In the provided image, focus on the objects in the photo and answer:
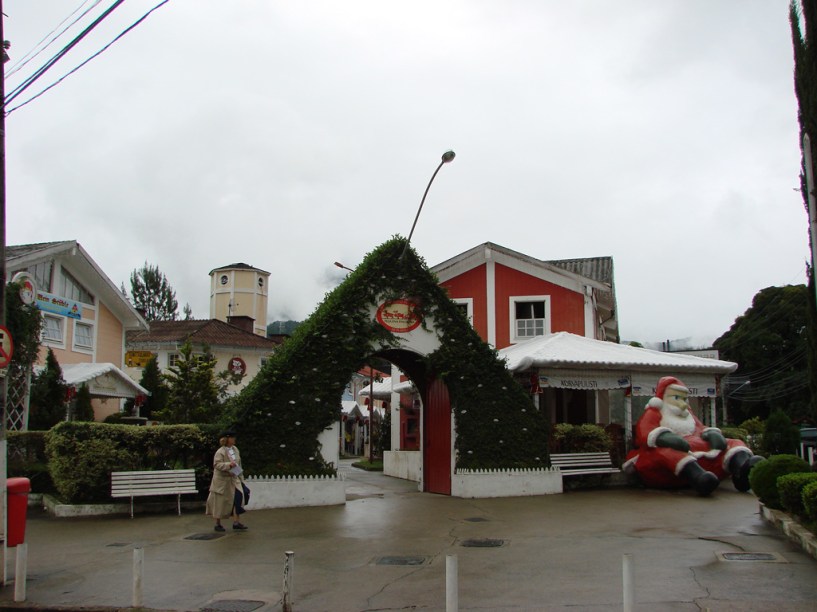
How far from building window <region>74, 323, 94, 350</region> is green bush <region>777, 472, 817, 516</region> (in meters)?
25.6

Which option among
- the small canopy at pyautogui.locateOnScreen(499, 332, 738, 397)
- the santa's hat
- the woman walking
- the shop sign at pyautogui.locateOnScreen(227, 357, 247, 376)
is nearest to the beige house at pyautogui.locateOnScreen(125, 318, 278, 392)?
the shop sign at pyautogui.locateOnScreen(227, 357, 247, 376)

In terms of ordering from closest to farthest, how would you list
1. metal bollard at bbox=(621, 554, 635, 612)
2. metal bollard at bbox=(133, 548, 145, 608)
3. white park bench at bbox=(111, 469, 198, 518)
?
→ 1. metal bollard at bbox=(621, 554, 635, 612)
2. metal bollard at bbox=(133, 548, 145, 608)
3. white park bench at bbox=(111, 469, 198, 518)

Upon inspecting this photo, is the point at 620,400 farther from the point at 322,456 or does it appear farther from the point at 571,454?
the point at 322,456

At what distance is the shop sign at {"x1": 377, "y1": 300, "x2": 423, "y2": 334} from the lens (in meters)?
16.0

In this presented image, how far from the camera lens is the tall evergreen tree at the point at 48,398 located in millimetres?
20703

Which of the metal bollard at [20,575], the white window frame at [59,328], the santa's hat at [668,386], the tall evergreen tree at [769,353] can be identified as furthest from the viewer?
the tall evergreen tree at [769,353]

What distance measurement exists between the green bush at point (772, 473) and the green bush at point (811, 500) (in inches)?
89.0

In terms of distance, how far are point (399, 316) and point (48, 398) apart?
36.1 feet

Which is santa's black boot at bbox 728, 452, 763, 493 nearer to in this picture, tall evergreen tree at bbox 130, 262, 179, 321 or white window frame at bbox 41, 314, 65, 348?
white window frame at bbox 41, 314, 65, 348

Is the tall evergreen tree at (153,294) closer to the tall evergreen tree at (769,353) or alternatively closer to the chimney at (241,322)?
the chimney at (241,322)

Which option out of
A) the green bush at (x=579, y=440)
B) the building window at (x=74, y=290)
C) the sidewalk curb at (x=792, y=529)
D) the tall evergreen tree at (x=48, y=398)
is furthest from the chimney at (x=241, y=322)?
the sidewalk curb at (x=792, y=529)

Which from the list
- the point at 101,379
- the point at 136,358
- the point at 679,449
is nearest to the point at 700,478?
the point at 679,449

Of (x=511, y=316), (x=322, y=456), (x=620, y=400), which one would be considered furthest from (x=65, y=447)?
(x=620, y=400)

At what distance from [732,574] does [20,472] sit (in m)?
14.1
